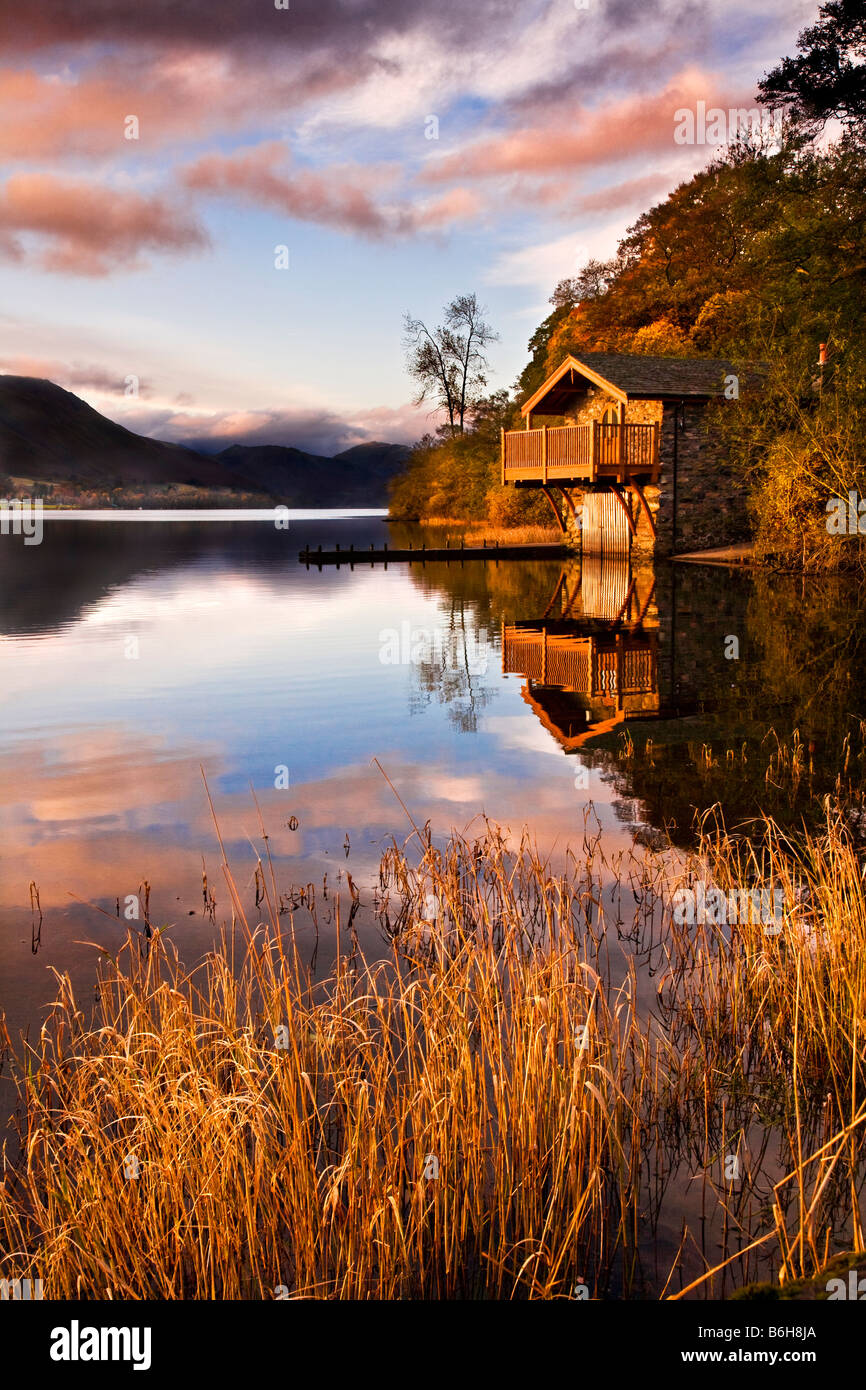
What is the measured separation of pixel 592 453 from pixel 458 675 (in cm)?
1660

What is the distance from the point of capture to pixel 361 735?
14547 millimetres

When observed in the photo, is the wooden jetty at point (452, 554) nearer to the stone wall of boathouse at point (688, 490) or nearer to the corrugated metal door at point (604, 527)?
the corrugated metal door at point (604, 527)

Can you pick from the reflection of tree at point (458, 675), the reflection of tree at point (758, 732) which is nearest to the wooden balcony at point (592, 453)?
the reflection of tree at point (458, 675)

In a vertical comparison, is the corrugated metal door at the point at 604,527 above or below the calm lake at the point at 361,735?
above

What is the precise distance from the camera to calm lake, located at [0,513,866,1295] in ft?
28.6

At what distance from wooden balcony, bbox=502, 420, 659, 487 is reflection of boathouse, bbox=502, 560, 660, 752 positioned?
4.82 metres

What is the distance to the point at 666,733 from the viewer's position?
13734 millimetres

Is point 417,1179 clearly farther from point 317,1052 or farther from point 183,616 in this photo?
point 183,616

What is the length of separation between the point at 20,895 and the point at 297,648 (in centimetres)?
1562

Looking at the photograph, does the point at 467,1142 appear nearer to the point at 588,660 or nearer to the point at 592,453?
the point at 588,660

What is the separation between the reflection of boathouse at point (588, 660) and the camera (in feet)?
50.3

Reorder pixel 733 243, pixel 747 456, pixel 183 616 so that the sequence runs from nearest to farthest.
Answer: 1. pixel 183 616
2. pixel 747 456
3. pixel 733 243

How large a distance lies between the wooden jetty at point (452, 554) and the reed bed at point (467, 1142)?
3939cm
